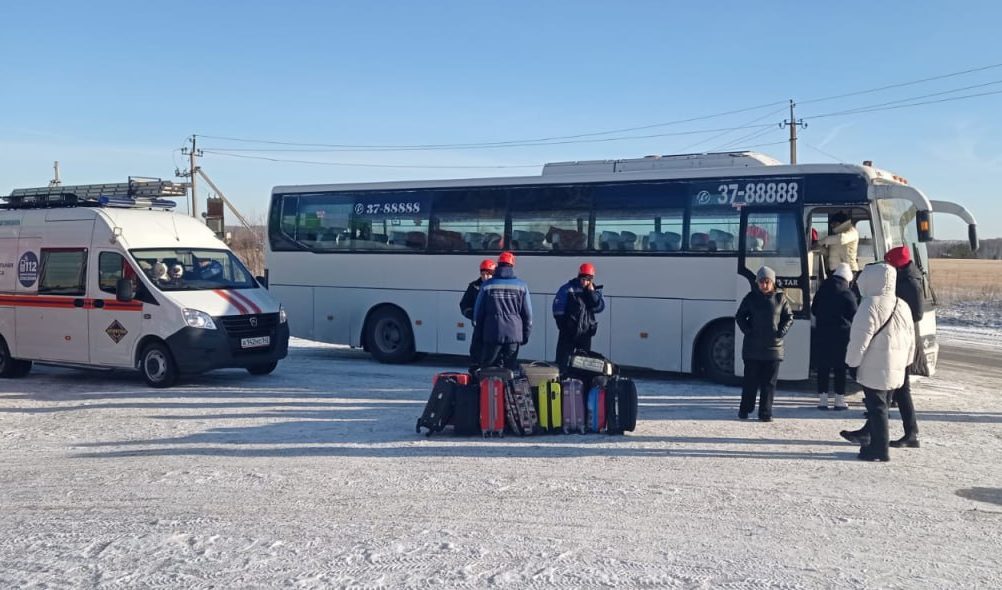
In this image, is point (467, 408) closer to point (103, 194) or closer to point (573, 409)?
point (573, 409)

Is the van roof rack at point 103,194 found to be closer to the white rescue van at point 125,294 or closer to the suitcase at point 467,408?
the white rescue van at point 125,294

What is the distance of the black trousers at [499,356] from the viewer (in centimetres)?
1042

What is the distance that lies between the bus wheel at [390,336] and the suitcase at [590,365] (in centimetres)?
698

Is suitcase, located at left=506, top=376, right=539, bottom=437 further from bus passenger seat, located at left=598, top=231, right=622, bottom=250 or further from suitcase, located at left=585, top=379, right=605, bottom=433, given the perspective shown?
bus passenger seat, located at left=598, top=231, right=622, bottom=250

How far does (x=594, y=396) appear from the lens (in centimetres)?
946

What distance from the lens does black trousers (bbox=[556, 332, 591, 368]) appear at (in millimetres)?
11039

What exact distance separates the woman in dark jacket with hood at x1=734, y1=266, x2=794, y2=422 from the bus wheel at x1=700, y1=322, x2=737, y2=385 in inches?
108

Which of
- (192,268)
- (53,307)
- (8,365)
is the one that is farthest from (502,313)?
(8,365)

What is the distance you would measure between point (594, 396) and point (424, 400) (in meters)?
3.11

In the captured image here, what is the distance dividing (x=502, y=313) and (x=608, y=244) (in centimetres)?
431

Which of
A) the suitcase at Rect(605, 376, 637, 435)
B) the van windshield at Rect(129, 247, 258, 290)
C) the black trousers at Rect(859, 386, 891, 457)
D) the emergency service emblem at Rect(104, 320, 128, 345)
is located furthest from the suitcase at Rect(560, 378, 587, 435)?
the emergency service emblem at Rect(104, 320, 128, 345)

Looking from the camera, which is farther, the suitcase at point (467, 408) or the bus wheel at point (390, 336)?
the bus wheel at point (390, 336)

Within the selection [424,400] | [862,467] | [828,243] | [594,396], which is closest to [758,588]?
[862,467]

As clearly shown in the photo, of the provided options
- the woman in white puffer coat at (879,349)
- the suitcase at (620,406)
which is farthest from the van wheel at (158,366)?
the woman in white puffer coat at (879,349)
